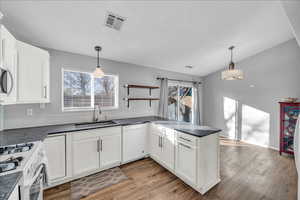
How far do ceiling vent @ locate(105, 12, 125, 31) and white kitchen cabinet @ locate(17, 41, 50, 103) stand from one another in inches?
45.2

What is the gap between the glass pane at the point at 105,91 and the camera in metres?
2.98

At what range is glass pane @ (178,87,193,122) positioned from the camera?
15.1 feet

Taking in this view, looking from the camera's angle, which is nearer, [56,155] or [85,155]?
[56,155]

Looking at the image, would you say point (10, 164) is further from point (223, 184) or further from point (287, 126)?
point (287, 126)

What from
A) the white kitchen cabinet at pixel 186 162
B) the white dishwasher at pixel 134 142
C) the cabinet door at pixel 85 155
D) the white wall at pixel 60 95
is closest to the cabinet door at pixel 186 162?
the white kitchen cabinet at pixel 186 162

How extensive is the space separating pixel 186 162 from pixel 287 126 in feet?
10.1

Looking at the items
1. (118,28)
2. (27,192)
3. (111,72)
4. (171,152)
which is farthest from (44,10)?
(171,152)

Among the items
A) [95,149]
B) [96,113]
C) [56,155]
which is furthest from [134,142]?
[56,155]

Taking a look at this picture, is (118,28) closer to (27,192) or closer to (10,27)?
(10,27)

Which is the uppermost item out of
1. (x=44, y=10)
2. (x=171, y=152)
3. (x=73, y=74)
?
(x=44, y=10)

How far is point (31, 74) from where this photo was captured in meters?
1.81

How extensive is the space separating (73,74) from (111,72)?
2.66ft

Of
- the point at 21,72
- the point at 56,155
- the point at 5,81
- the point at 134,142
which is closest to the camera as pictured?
the point at 5,81

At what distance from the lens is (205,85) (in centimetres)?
510
